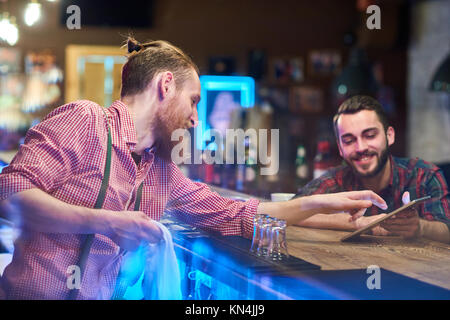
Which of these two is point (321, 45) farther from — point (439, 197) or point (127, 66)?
point (127, 66)

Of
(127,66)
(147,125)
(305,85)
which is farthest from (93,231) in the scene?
(305,85)

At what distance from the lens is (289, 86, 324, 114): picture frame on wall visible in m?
6.86

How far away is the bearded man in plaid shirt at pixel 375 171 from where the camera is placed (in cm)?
226

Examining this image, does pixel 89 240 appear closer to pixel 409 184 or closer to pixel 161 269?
pixel 161 269

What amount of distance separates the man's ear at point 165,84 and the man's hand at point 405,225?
2.69 feet

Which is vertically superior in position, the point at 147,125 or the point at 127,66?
the point at 127,66

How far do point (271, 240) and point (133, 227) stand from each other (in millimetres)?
387

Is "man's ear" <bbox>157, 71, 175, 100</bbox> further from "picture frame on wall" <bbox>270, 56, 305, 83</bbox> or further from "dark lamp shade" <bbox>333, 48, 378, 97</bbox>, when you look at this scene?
"picture frame on wall" <bbox>270, 56, 305, 83</bbox>

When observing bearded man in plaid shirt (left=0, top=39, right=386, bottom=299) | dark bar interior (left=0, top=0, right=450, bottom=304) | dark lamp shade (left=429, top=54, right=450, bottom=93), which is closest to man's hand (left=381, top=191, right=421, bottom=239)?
dark bar interior (left=0, top=0, right=450, bottom=304)

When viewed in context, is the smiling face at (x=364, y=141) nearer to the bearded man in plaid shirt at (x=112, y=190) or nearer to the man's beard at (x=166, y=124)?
the bearded man in plaid shirt at (x=112, y=190)

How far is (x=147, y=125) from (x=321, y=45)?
5.59m

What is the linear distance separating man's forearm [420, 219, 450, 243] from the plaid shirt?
0.26 meters

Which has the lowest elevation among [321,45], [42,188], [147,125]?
[42,188]
